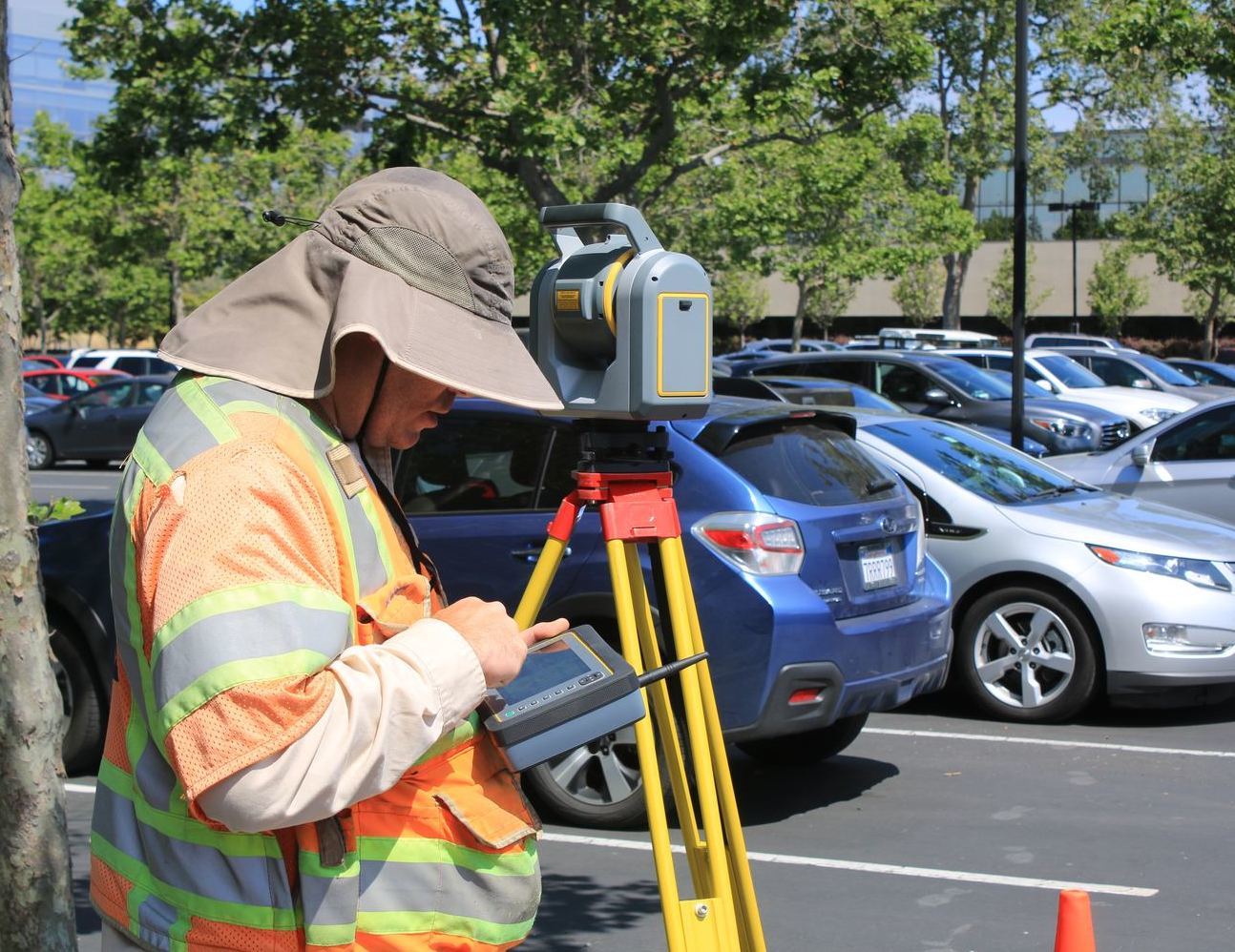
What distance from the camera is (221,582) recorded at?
1680mm

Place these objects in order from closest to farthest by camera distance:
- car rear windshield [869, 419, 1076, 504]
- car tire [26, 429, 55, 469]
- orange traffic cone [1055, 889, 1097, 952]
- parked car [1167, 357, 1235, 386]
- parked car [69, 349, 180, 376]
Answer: orange traffic cone [1055, 889, 1097, 952]
car rear windshield [869, 419, 1076, 504]
car tire [26, 429, 55, 469]
parked car [1167, 357, 1235, 386]
parked car [69, 349, 180, 376]

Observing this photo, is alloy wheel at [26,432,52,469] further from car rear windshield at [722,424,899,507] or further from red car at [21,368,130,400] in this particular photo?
car rear windshield at [722,424,899,507]

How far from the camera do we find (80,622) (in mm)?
6395

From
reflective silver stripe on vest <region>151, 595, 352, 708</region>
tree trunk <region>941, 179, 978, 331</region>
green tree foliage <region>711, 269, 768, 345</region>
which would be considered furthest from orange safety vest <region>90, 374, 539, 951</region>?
green tree foliage <region>711, 269, 768, 345</region>

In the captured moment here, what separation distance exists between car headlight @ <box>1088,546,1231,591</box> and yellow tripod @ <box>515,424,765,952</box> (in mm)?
4343

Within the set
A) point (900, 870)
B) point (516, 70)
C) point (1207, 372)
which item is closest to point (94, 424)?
point (516, 70)

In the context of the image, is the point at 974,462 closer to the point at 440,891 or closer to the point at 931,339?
the point at 440,891

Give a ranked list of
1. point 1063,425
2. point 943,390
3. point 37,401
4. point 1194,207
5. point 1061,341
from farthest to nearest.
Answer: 1. point 1194,207
2. point 1061,341
3. point 37,401
4. point 1063,425
5. point 943,390

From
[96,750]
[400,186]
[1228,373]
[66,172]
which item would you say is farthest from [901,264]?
[400,186]

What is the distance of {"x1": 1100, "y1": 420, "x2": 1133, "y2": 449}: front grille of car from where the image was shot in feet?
61.7

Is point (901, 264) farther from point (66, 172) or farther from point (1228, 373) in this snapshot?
point (66, 172)

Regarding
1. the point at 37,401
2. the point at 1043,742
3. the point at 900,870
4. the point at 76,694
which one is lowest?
the point at 1043,742

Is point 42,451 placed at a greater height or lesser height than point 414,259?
lesser

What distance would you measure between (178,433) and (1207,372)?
29.7 m
